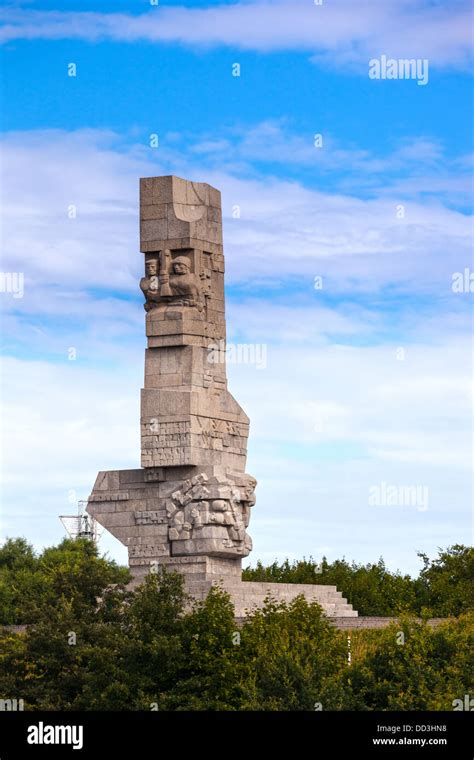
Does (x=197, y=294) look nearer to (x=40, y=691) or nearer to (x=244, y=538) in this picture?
(x=244, y=538)

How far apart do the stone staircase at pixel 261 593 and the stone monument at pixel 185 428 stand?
0.16 ft

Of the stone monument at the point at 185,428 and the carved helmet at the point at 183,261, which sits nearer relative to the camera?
the stone monument at the point at 185,428

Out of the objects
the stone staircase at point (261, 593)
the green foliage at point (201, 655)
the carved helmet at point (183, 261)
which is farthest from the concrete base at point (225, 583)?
the carved helmet at point (183, 261)

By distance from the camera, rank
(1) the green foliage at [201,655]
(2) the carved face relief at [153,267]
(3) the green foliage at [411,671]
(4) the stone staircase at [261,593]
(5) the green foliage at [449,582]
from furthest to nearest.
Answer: (5) the green foliage at [449,582] < (2) the carved face relief at [153,267] < (4) the stone staircase at [261,593] < (1) the green foliage at [201,655] < (3) the green foliage at [411,671]

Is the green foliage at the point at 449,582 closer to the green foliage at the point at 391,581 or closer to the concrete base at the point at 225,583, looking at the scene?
the green foliage at the point at 391,581

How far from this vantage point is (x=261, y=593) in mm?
50062

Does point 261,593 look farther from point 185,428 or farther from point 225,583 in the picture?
point 185,428

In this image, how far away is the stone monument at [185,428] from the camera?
162ft

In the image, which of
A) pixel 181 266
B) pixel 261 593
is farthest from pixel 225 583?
pixel 181 266

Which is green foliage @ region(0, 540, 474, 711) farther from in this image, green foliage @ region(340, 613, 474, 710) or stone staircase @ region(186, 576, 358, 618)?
stone staircase @ region(186, 576, 358, 618)

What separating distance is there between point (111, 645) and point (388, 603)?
18585mm

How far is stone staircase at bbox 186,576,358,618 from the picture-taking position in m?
48.5
